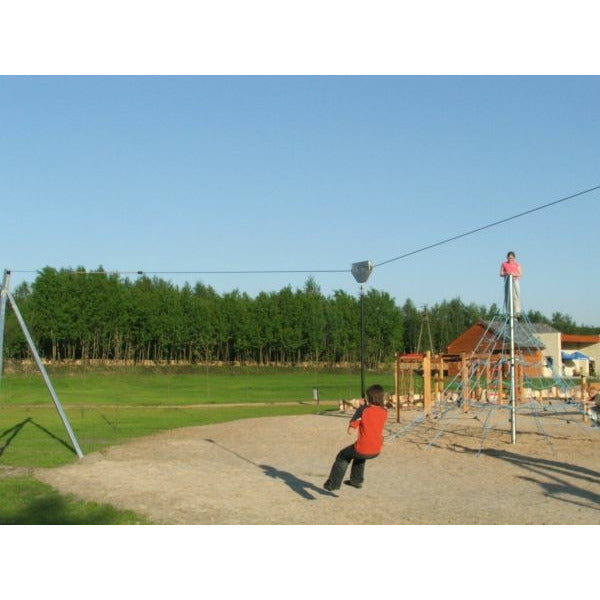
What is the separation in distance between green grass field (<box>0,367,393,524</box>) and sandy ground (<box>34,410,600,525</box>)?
27.4 inches

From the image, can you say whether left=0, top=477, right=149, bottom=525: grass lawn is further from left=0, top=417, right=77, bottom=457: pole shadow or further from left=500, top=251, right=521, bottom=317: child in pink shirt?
left=500, top=251, right=521, bottom=317: child in pink shirt

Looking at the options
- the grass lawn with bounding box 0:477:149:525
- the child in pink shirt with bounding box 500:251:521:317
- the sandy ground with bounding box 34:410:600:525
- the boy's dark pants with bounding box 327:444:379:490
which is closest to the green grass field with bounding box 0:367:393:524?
the grass lawn with bounding box 0:477:149:525

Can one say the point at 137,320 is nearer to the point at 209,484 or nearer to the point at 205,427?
the point at 205,427

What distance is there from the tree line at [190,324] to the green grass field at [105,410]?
4.48m

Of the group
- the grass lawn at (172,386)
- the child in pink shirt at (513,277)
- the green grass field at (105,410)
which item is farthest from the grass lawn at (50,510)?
the grass lawn at (172,386)

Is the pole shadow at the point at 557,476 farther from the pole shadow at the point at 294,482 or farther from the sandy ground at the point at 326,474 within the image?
the pole shadow at the point at 294,482

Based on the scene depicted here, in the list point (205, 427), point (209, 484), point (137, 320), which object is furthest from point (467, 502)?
point (137, 320)

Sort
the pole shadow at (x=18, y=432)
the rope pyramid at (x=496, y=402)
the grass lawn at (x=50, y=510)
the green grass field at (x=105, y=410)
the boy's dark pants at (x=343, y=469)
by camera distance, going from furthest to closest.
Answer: the rope pyramid at (x=496, y=402), the pole shadow at (x=18, y=432), the green grass field at (x=105, y=410), the boy's dark pants at (x=343, y=469), the grass lawn at (x=50, y=510)

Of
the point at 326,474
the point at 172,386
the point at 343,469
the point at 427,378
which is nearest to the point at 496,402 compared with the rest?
the point at 427,378

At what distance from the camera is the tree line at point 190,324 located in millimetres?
60438

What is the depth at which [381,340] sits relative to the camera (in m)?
77.0

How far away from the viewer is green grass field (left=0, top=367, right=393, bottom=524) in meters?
9.55

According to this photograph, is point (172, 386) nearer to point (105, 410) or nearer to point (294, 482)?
point (105, 410)

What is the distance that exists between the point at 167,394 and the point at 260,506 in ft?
104
